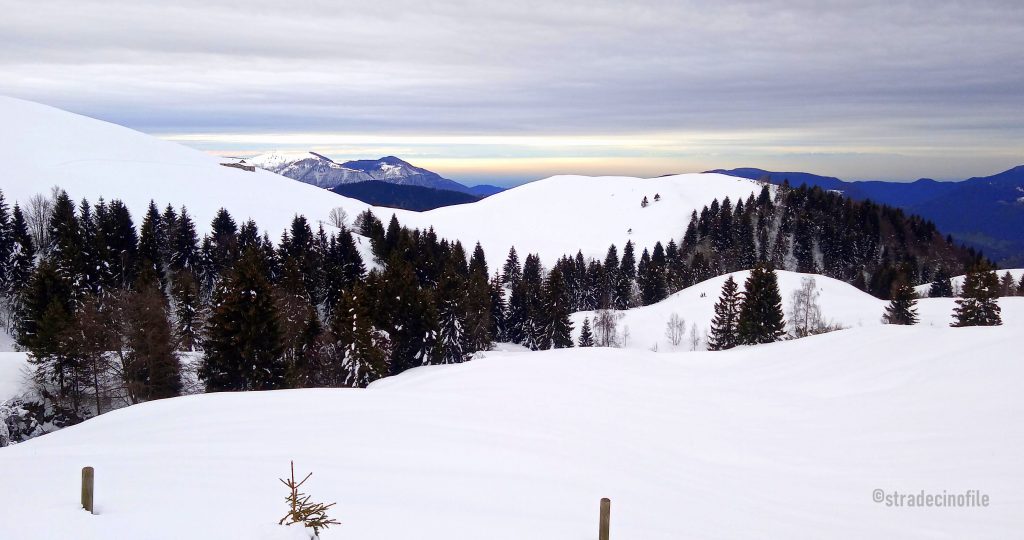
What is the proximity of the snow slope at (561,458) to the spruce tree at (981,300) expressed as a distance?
96.6ft

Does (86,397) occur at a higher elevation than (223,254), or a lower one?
lower

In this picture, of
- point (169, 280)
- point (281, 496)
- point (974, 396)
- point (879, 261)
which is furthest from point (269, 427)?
point (879, 261)

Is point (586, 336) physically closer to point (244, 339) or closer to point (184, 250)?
point (244, 339)

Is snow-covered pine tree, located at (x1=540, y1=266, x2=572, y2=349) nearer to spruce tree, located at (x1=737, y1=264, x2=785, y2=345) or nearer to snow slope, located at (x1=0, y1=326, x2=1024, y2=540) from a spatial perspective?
spruce tree, located at (x1=737, y1=264, x2=785, y2=345)

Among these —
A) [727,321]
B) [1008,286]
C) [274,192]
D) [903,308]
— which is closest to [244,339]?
[727,321]

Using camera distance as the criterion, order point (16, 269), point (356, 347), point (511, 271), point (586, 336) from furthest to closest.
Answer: point (511, 271) < point (586, 336) < point (16, 269) < point (356, 347)

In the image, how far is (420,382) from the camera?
21531 mm

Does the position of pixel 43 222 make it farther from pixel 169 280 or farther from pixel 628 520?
pixel 628 520

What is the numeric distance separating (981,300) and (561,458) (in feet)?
161

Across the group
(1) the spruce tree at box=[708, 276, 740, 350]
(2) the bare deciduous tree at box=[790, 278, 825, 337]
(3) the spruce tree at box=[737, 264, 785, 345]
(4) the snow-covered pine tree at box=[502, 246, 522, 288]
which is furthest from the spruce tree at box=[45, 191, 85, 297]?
(2) the bare deciduous tree at box=[790, 278, 825, 337]

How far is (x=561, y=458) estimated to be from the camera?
11578 millimetres

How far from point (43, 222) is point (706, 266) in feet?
308

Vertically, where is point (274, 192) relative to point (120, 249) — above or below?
above


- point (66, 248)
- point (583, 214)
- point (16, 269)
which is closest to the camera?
point (66, 248)
